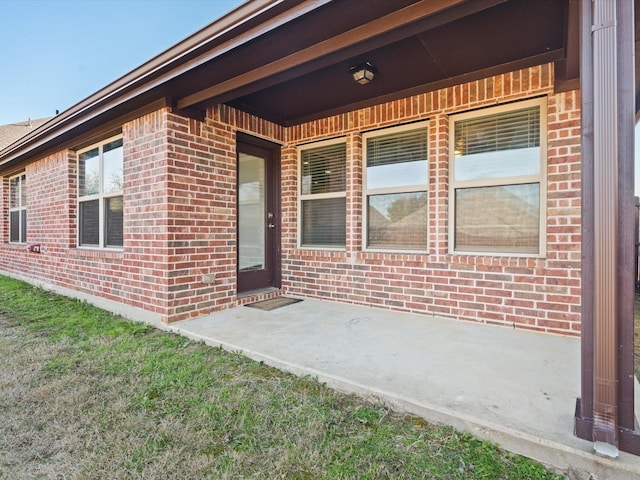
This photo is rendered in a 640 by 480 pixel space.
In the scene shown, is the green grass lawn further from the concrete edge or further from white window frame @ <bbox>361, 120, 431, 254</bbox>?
white window frame @ <bbox>361, 120, 431, 254</bbox>

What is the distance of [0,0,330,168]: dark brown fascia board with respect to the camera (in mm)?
2230

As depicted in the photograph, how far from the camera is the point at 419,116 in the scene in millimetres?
3691

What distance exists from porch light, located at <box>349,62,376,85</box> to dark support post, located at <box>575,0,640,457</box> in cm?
190

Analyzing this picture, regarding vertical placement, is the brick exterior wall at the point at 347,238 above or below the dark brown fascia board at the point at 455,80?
below

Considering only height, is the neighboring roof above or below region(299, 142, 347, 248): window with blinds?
above

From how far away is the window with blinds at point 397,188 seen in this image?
382 cm

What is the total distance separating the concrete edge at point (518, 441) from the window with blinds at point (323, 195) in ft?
8.21

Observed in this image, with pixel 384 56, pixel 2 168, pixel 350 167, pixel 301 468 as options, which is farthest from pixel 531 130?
pixel 2 168

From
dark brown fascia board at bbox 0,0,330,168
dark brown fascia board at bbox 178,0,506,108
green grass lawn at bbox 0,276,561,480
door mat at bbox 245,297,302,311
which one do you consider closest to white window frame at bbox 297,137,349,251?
door mat at bbox 245,297,302,311

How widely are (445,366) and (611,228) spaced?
1.35m

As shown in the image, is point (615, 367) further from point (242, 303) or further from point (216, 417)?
point (242, 303)

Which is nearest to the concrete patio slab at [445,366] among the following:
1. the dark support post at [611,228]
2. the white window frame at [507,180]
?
the dark support post at [611,228]

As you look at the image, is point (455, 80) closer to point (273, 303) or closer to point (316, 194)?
point (316, 194)

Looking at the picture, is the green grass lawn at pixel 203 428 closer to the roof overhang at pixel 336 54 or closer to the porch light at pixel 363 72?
the roof overhang at pixel 336 54
